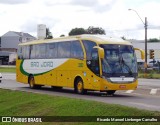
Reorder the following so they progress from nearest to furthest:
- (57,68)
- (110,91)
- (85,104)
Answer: (85,104) < (110,91) < (57,68)

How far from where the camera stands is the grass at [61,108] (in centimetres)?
1444

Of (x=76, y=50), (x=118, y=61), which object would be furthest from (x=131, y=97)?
(x=76, y=50)

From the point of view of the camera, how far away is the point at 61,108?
56.2ft

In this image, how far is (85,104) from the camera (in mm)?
16703

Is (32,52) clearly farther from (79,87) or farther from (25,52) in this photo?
(79,87)

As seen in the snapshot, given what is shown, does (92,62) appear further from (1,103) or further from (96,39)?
(1,103)

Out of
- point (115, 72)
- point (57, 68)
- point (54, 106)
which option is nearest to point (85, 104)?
point (54, 106)

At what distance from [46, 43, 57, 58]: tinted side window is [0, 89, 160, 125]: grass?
4432mm

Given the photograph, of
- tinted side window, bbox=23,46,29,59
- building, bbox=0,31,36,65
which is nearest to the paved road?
tinted side window, bbox=23,46,29,59

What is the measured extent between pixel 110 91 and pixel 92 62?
2.00m

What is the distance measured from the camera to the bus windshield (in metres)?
22.7

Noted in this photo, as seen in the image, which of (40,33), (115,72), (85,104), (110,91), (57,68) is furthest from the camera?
(40,33)

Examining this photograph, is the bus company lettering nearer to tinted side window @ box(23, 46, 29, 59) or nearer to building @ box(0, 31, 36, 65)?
tinted side window @ box(23, 46, 29, 59)

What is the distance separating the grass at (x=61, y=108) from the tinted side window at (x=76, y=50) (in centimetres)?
324
